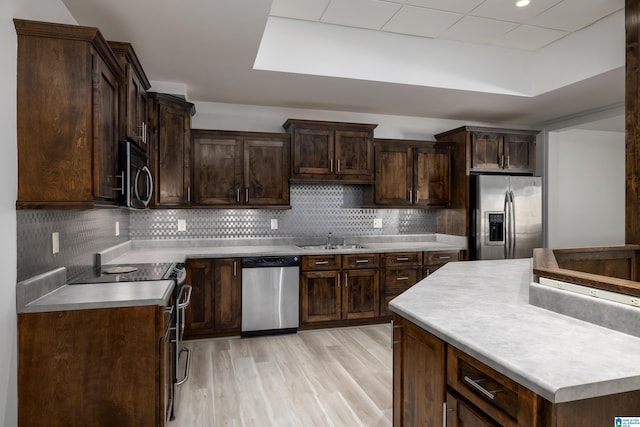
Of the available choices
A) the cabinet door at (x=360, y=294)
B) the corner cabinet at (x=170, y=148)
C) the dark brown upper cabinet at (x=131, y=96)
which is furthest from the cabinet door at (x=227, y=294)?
the dark brown upper cabinet at (x=131, y=96)

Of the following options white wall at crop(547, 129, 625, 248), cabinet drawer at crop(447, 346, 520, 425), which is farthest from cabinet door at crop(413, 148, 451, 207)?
cabinet drawer at crop(447, 346, 520, 425)

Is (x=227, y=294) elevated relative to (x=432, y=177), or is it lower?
lower

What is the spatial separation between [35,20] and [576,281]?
2.72 m

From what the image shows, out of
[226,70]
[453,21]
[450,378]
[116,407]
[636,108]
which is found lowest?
[116,407]

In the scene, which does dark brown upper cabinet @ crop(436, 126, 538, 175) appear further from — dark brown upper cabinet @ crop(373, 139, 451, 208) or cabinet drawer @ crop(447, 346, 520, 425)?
cabinet drawer @ crop(447, 346, 520, 425)

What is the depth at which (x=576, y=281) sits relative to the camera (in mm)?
1503

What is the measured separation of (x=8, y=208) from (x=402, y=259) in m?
3.57

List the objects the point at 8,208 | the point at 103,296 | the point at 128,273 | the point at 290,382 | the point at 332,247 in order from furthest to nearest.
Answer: the point at 332,247
the point at 290,382
the point at 128,273
the point at 103,296
the point at 8,208

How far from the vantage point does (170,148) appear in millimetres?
3797

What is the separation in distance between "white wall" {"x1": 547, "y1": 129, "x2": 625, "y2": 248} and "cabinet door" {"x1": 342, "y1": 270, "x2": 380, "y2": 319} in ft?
10.2

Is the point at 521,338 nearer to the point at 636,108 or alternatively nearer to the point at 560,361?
the point at 560,361

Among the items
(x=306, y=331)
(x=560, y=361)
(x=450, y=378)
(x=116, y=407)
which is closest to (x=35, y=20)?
(x=116, y=407)

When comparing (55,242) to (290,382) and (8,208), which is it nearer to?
(8,208)

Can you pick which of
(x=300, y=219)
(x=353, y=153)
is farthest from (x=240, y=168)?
(x=353, y=153)
